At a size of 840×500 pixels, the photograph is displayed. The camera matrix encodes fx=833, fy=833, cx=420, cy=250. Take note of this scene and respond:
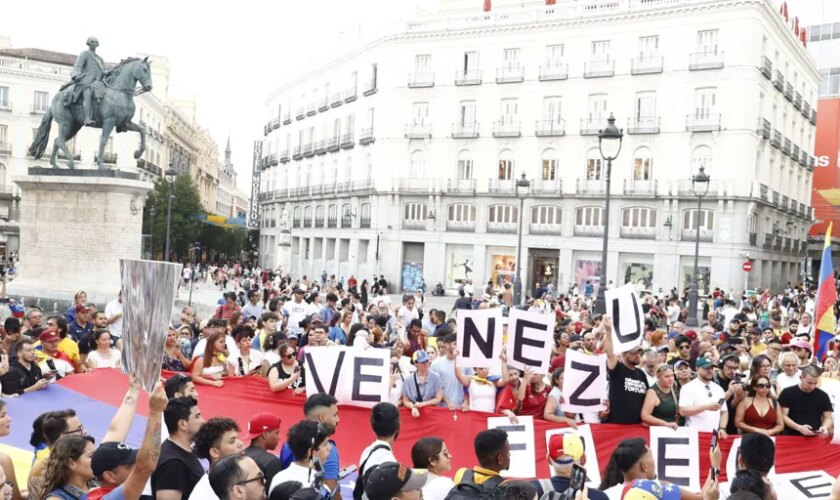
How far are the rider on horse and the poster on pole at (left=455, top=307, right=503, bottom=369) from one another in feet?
48.9

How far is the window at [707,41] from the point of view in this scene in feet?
146

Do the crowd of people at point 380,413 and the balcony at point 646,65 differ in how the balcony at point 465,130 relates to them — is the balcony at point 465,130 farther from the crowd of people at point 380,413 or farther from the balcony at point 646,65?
the crowd of people at point 380,413

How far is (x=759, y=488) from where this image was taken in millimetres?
5051

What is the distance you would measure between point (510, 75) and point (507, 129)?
327 centimetres

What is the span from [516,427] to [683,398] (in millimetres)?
1725

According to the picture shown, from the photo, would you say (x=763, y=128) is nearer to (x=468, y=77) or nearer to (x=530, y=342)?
(x=468, y=77)

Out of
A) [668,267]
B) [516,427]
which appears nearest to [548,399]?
[516,427]

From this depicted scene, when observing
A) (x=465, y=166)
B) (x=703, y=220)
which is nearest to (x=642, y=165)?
(x=703, y=220)

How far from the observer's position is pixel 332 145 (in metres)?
61.2

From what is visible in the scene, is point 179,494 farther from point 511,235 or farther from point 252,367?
point 511,235

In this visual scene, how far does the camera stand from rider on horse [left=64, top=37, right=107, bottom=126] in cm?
2002

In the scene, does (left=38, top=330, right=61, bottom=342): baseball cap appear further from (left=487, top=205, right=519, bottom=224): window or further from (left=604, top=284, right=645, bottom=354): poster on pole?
(left=487, top=205, right=519, bottom=224): window

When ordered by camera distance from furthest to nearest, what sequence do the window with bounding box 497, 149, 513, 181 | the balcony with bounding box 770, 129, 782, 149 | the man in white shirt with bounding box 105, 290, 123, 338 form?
the window with bounding box 497, 149, 513, 181
the balcony with bounding box 770, 129, 782, 149
the man in white shirt with bounding box 105, 290, 123, 338

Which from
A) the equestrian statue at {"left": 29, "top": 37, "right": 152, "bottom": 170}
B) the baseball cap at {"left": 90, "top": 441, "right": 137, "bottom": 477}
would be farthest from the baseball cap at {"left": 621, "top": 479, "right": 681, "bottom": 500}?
the equestrian statue at {"left": 29, "top": 37, "right": 152, "bottom": 170}
